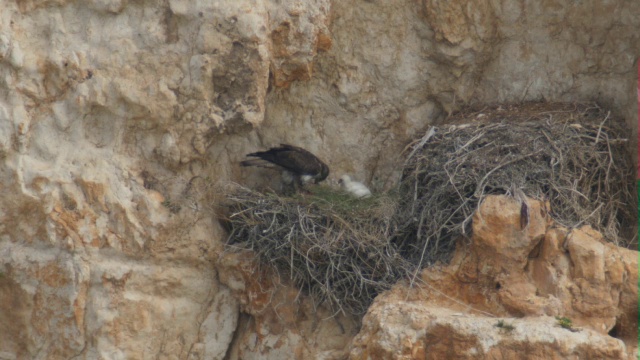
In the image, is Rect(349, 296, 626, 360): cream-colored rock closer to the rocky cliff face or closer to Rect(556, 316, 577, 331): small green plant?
Rect(556, 316, 577, 331): small green plant

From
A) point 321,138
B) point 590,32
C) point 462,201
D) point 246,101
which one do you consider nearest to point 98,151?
point 246,101

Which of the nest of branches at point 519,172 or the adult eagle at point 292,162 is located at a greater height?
the nest of branches at point 519,172

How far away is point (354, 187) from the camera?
8281 millimetres

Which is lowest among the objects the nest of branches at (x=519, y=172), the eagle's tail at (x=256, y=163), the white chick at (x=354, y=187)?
the white chick at (x=354, y=187)

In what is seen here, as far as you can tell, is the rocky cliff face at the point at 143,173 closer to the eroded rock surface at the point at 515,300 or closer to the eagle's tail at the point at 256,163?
the eroded rock surface at the point at 515,300

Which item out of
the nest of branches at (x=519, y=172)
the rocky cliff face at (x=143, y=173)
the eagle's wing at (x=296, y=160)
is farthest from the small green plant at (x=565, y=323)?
the eagle's wing at (x=296, y=160)

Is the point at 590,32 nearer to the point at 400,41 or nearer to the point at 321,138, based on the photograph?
the point at 400,41

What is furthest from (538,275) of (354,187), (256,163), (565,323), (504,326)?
(256,163)

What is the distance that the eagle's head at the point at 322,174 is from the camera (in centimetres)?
833

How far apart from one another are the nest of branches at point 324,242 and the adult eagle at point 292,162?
29 cm

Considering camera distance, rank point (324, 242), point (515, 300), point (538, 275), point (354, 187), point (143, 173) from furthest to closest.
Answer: point (354, 187) → point (143, 173) → point (324, 242) → point (538, 275) → point (515, 300)

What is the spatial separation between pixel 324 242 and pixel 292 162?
885 mm

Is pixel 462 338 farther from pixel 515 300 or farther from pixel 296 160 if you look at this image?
pixel 296 160

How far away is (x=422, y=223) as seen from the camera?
755cm
